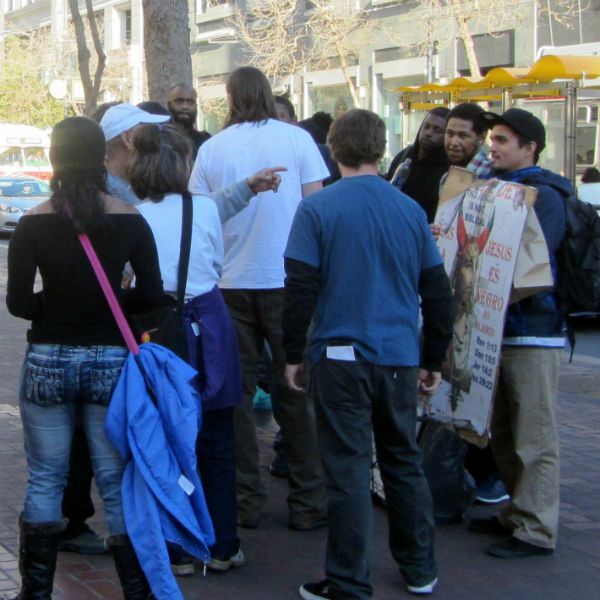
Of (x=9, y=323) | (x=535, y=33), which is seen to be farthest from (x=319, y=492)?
(x=535, y=33)

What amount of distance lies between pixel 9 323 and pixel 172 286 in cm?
873

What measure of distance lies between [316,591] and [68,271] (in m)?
1.62

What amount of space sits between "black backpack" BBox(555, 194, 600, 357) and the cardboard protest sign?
A: 0.26 metres

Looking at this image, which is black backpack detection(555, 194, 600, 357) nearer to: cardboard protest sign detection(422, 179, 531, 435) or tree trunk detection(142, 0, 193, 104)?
cardboard protest sign detection(422, 179, 531, 435)

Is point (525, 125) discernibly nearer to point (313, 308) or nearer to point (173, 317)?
point (313, 308)

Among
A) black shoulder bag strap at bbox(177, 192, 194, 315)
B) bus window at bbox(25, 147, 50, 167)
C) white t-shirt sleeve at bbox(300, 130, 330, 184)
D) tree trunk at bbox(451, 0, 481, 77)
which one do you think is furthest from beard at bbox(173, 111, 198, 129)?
bus window at bbox(25, 147, 50, 167)

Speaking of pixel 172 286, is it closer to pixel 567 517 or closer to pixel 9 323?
pixel 567 517

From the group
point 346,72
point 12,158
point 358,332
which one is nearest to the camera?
point 358,332

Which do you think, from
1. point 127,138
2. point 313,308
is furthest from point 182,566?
point 127,138

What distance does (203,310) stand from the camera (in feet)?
16.5

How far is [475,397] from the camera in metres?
5.42

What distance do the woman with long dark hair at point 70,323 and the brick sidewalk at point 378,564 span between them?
649 millimetres

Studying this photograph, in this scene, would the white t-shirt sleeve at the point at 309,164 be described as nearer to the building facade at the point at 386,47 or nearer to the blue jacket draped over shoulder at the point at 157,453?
the blue jacket draped over shoulder at the point at 157,453

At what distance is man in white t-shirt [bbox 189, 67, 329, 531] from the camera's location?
573 cm
